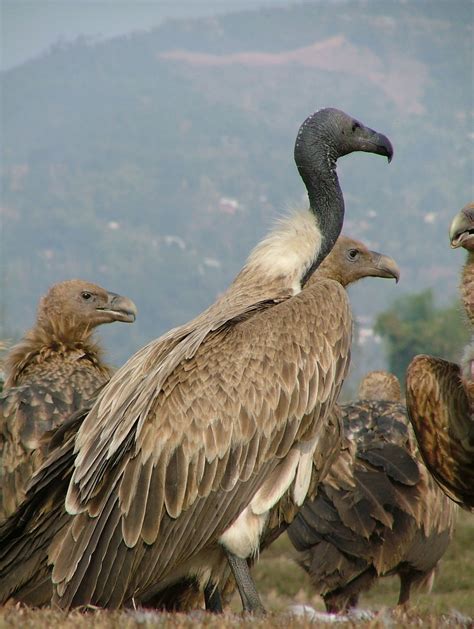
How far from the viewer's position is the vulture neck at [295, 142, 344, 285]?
663cm

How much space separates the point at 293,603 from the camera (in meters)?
9.66

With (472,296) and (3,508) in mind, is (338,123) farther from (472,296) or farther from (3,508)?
(3,508)

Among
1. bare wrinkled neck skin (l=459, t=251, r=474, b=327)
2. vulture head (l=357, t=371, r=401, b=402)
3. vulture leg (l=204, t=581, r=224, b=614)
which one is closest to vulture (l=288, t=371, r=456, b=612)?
vulture leg (l=204, t=581, r=224, b=614)

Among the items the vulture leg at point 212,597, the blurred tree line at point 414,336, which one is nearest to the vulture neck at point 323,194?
the vulture leg at point 212,597

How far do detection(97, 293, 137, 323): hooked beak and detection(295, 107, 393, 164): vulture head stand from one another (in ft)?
8.25

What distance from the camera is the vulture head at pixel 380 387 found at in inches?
442

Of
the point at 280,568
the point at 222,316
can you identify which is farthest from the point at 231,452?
Result: the point at 280,568

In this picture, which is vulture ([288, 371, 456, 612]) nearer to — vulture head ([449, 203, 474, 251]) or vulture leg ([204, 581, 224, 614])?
vulture leg ([204, 581, 224, 614])

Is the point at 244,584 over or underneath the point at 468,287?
underneath

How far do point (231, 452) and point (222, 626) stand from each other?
1445 mm

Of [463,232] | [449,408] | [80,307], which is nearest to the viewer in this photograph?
[449,408]

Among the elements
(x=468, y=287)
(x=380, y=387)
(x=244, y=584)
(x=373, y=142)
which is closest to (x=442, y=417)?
(x=468, y=287)

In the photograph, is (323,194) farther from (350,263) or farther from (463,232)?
(350,263)

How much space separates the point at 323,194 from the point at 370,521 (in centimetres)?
254
